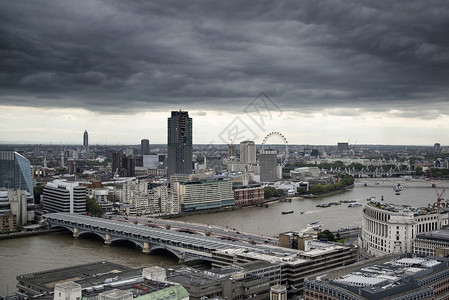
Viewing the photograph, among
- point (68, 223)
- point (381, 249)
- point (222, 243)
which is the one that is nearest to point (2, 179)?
point (68, 223)

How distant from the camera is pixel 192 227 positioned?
72.3 ft

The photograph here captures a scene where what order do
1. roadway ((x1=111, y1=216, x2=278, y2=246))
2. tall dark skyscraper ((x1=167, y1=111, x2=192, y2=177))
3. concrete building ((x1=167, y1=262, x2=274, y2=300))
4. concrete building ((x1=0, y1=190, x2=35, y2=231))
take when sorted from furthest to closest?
tall dark skyscraper ((x1=167, y1=111, x2=192, y2=177))
concrete building ((x1=0, y1=190, x2=35, y2=231))
roadway ((x1=111, y1=216, x2=278, y2=246))
concrete building ((x1=167, y1=262, x2=274, y2=300))

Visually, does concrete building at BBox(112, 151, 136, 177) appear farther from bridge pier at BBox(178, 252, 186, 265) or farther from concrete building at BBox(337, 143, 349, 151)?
concrete building at BBox(337, 143, 349, 151)

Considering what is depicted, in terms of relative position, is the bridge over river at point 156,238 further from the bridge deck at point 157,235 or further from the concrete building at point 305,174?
the concrete building at point 305,174

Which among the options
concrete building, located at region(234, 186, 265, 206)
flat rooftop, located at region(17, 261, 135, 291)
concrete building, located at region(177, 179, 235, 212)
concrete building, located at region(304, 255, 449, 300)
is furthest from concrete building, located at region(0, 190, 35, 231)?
concrete building, located at region(304, 255, 449, 300)

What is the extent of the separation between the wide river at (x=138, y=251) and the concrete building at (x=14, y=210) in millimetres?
1767

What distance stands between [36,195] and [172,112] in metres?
18.1

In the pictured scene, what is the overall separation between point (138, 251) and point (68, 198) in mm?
8846

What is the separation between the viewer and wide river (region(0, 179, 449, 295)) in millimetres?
16188

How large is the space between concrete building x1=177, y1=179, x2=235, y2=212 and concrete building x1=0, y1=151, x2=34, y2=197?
8.23 m

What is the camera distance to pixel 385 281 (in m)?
10.0

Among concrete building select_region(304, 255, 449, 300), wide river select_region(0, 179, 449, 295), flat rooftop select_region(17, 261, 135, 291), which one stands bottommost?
wide river select_region(0, 179, 449, 295)

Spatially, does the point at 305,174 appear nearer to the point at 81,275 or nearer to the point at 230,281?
the point at 81,275

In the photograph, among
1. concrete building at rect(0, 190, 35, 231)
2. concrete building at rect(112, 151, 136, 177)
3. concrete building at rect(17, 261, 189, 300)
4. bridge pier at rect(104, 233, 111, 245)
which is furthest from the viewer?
concrete building at rect(112, 151, 136, 177)
